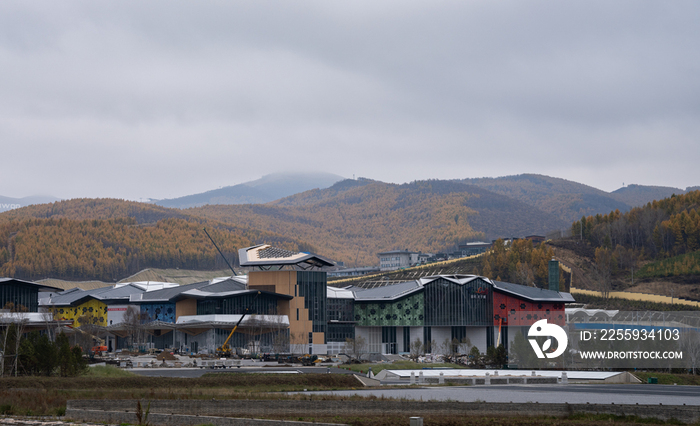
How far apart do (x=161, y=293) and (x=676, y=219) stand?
126m

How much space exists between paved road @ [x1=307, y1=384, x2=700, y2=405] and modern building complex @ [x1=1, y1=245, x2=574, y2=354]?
196 feet

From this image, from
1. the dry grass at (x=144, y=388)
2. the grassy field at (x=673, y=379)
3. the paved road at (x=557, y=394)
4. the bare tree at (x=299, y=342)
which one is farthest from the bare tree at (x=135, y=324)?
the grassy field at (x=673, y=379)

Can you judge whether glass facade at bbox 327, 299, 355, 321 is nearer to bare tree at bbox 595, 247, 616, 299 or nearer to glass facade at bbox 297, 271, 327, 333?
glass facade at bbox 297, 271, 327, 333

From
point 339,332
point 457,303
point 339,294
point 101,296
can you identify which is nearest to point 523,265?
point 457,303

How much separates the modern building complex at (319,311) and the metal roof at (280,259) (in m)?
0.17

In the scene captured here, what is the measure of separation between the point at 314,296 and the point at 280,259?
27.3 feet

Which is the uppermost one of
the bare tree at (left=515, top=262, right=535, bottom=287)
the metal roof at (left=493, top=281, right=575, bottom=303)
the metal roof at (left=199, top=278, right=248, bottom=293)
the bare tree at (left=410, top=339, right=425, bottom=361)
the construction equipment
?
the bare tree at (left=515, top=262, right=535, bottom=287)

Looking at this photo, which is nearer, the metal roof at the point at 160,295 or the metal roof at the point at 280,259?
the metal roof at the point at 280,259

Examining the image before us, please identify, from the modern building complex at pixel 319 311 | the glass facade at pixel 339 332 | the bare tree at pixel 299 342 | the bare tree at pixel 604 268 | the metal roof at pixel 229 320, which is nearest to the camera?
the metal roof at pixel 229 320

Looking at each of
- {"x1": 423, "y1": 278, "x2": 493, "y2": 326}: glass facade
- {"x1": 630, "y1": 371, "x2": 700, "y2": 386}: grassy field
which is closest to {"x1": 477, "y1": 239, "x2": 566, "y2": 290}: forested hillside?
{"x1": 423, "y1": 278, "x2": 493, "y2": 326}: glass facade

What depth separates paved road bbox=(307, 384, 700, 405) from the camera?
155 feet

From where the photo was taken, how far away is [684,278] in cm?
16000

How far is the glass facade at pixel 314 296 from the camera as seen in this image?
12425 cm

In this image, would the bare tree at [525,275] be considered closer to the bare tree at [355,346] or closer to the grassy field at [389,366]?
the bare tree at [355,346]
